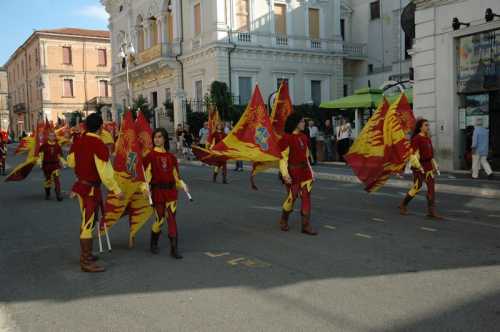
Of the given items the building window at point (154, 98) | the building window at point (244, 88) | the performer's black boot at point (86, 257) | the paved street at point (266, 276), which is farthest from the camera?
the building window at point (154, 98)

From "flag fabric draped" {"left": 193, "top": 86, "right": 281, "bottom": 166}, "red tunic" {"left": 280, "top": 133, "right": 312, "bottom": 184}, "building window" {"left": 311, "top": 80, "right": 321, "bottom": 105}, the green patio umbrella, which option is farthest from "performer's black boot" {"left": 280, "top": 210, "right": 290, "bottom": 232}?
"building window" {"left": 311, "top": 80, "right": 321, "bottom": 105}

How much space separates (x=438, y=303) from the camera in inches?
192

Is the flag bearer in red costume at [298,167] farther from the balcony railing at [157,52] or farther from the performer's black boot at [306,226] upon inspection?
the balcony railing at [157,52]

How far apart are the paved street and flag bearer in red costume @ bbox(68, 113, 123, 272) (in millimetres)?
377

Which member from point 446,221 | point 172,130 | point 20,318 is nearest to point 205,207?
point 446,221

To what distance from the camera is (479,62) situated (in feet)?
51.6

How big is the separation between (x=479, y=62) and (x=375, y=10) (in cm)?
2285

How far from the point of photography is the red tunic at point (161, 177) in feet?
22.2

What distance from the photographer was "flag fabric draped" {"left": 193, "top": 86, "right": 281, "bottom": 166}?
9.29 meters

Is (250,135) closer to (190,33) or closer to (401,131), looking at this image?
(401,131)

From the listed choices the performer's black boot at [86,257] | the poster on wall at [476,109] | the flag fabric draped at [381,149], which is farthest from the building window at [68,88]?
the performer's black boot at [86,257]

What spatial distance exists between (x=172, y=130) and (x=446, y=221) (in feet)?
82.8

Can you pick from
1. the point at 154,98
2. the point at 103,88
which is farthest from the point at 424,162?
the point at 103,88

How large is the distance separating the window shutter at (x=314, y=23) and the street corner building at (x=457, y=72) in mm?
19484
